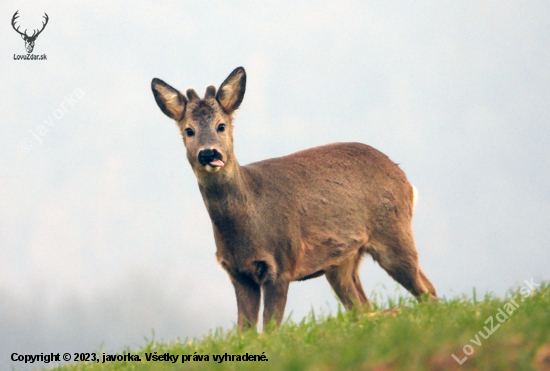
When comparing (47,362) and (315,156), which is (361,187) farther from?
(47,362)

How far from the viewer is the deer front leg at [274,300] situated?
866 centimetres

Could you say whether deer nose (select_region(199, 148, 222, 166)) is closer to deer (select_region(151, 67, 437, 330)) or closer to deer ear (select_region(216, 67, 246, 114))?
deer (select_region(151, 67, 437, 330))

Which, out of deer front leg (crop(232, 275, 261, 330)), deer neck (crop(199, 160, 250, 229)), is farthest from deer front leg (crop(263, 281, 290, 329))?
deer neck (crop(199, 160, 250, 229))

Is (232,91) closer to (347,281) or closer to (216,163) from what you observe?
(216,163)

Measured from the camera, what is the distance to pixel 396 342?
5332 mm

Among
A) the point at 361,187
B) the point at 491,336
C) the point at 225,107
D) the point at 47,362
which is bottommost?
the point at 47,362

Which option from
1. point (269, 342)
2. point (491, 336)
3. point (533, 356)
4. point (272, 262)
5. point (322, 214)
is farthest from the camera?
point (322, 214)

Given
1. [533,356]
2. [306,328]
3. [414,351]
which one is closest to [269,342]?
[306,328]

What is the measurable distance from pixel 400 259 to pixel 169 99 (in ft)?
11.9

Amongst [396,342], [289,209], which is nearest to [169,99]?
[289,209]

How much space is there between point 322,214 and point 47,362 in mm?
3798

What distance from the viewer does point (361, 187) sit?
10016 mm

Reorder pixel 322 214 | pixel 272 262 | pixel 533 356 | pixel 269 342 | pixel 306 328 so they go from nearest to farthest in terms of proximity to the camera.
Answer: pixel 533 356
pixel 269 342
pixel 306 328
pixel 272 262
pixel 322 214

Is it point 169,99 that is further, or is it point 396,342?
point 169,99
